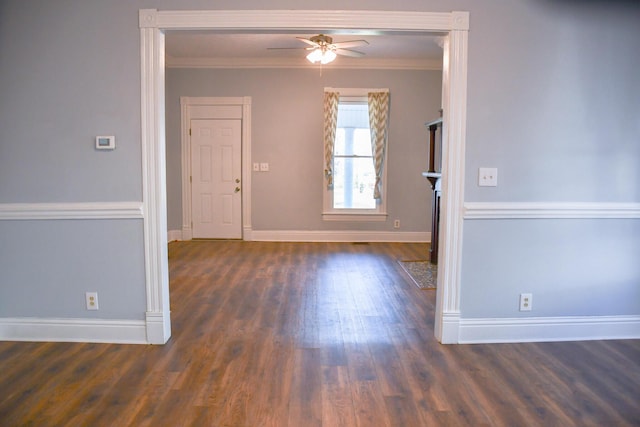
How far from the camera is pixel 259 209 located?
687cm

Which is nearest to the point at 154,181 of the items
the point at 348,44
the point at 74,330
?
the point at 74,330

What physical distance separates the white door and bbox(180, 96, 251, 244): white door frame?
0.24ft

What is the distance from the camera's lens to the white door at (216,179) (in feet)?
22.3

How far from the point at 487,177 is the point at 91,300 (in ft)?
9.09

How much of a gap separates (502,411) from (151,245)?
2285 mm

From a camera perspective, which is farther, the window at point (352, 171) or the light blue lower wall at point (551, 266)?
the window at point (352, 171)

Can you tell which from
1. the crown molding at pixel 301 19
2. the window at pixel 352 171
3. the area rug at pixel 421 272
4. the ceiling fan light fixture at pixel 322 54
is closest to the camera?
the crown molding at pixel 301 19

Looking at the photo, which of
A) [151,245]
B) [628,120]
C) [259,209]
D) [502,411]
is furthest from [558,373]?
[259,209]

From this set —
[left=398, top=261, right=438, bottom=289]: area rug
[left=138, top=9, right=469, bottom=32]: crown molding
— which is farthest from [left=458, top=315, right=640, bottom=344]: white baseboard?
[left=138, top=9, right=469, bottom=32]: crown molding

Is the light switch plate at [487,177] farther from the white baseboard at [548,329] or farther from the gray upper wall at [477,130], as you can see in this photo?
the white baseboard at [548,329]

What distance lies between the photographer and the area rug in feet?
14.9

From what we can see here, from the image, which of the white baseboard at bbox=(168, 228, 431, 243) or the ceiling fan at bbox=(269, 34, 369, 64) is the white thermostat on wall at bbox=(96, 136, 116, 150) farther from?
the white baseboard at bbox=(168, 228, 431, 243)

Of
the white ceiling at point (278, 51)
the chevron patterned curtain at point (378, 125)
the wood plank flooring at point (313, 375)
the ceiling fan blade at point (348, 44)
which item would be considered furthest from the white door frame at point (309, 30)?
the chevron patterned curtain at point (378, 125)

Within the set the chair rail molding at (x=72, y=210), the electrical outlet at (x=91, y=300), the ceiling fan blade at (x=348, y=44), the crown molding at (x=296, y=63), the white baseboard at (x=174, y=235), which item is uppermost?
the crown molding at (x=296, y=63)
